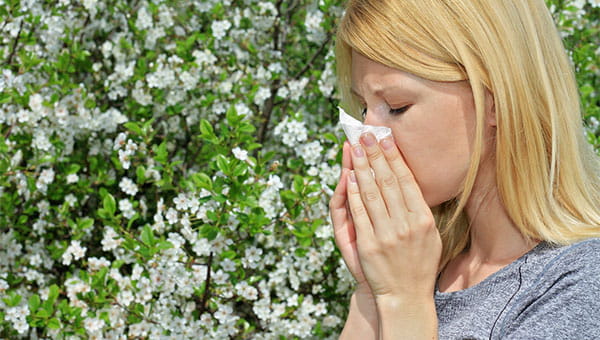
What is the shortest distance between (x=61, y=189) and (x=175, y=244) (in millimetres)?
837

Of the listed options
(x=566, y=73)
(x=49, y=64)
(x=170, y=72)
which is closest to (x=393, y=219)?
(x=566, y=73)

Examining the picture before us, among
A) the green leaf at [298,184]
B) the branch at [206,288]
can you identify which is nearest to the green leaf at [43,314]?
A: the branch at [206,288]

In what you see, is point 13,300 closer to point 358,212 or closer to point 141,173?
point 141,173

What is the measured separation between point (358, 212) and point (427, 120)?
1.00 ft

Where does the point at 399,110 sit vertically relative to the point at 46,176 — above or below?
below

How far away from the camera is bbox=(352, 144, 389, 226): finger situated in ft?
5.43

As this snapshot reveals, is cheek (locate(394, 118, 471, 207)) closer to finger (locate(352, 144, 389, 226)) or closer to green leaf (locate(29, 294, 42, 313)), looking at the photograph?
finger (locate(352, 144, 389, 226))

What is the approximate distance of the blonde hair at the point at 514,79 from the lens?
59.7 inches

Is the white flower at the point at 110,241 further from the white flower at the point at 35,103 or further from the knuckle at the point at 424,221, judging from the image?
the knuckle at the point at 424,221

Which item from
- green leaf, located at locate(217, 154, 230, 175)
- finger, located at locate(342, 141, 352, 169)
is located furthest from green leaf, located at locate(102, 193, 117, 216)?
finger, located at locate(342, 141, 352, 169)

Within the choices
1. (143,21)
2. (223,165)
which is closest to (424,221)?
(223,165)

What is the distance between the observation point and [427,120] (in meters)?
1.55

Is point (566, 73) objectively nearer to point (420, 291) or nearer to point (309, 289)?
point (420, 291)

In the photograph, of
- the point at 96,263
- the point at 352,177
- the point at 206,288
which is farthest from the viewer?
the point at 96,263
